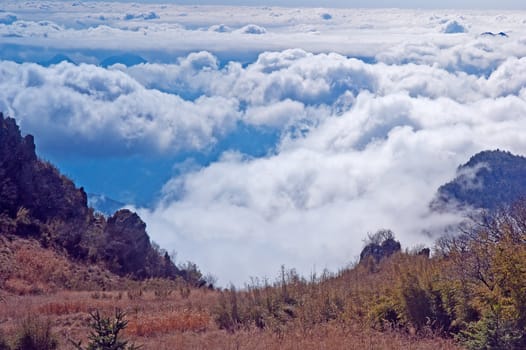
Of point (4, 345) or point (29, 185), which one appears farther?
point (29, 185)

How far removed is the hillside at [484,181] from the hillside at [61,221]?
102m

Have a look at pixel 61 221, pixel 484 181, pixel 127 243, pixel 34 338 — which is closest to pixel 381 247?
pixel 127 243

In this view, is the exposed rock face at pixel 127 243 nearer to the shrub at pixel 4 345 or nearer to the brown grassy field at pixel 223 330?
the brown grassy field at pixel 223 330

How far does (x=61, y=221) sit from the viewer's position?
3962cm

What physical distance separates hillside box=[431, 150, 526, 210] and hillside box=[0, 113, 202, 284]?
102m

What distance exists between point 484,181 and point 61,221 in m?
122

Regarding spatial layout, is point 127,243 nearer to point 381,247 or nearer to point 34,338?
point 381,247

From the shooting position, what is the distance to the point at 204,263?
17488 cm

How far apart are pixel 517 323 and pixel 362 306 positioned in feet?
14.4

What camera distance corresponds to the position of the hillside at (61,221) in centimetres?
3781

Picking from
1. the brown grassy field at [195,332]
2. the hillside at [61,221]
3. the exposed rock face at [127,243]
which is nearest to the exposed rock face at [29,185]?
the hillside at [61,221]

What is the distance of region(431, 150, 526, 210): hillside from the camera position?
134m

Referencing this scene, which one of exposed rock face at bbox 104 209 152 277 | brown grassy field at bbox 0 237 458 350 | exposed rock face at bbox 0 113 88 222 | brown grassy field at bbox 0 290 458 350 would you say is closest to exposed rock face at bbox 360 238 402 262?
exposed rock face at bbox 104 209 152 277

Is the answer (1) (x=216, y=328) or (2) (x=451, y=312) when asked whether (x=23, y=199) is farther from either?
(2) (x=451, y=312)
